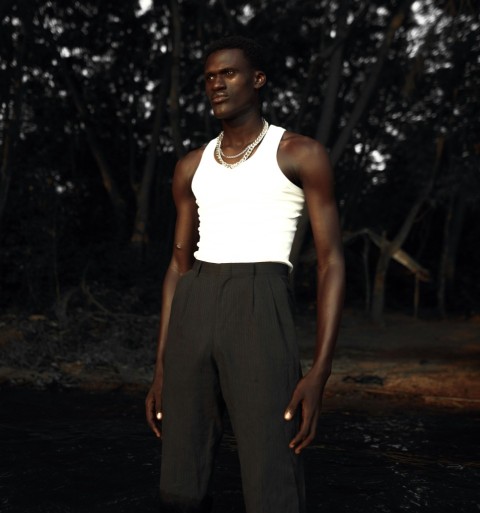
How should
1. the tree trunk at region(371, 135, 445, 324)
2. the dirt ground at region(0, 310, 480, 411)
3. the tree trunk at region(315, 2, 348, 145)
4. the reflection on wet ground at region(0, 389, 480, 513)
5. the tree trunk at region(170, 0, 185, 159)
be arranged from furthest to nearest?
the tree trunk at region(371, 135, 445, 324)
the tree trunk at region(170, 0, 185, 159)
the tree trunk at region(315, 2, 348, 145)
the dirt ground at region(0, 310, 480, 411)
the reflection on wet ground at region(0, 389, 480, 513)

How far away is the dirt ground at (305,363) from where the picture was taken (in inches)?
311

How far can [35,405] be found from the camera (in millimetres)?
6969

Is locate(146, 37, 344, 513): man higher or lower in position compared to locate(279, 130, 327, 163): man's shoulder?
lower

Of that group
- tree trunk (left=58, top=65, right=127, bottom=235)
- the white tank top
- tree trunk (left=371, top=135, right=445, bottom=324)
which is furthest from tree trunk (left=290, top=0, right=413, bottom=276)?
the white tank top

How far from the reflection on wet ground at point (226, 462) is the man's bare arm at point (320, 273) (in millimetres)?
1774

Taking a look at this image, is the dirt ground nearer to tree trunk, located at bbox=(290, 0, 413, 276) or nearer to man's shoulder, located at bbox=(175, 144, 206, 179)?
tree trunk, located at bbox=(290, 0, 413, 276)

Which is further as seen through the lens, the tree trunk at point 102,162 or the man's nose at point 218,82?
the tree trunk at point 102,162

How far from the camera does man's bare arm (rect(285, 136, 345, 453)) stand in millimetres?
2344

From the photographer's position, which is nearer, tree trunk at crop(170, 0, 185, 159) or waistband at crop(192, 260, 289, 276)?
waistband at crop(192, 260, 289, 276)

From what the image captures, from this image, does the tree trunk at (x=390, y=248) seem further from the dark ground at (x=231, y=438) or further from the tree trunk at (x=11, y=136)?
the tree trunk at (x=11, y=136)

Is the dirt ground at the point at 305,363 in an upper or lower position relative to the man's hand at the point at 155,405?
lower

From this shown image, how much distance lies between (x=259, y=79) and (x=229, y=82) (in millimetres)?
125

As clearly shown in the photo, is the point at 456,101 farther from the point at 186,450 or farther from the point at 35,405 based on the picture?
the point at 186,450

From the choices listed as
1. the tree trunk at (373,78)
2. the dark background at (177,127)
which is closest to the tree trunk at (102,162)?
the dark background at (177,127)
